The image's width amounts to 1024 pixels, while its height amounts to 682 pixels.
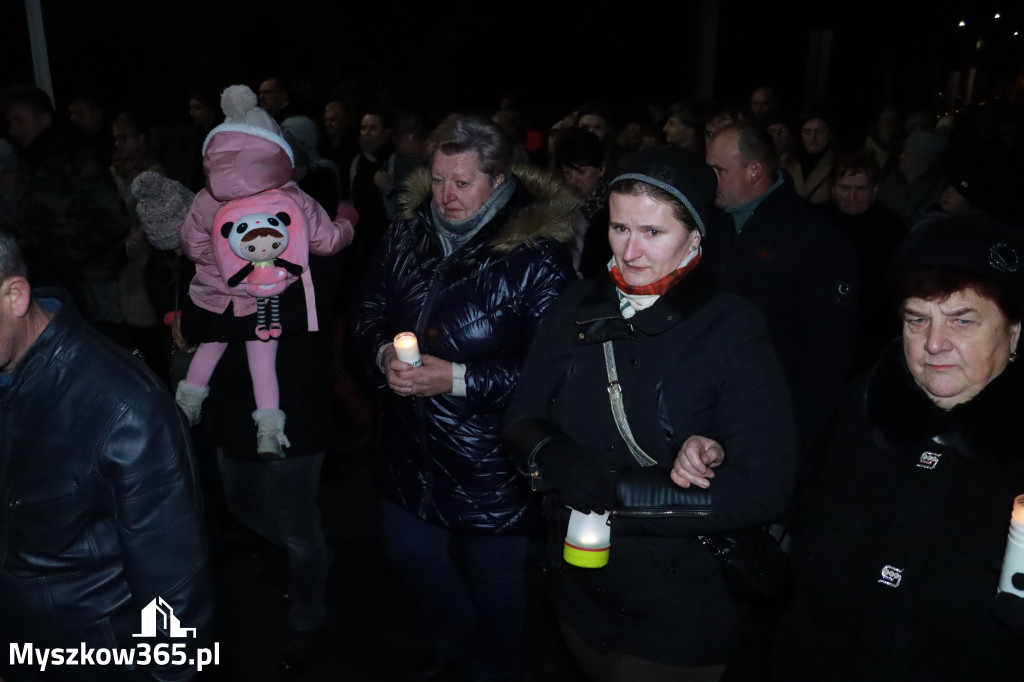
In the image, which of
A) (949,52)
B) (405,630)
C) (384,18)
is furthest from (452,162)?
(949,52)

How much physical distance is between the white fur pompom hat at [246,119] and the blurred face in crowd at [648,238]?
1648 mm

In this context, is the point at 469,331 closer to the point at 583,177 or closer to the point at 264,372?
the point at 264,372

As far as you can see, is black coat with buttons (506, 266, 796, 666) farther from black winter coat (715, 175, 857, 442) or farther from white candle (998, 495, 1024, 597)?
black winter coat (715, 175, 857, 442)

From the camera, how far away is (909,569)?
6.51 feet

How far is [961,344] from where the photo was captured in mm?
1972

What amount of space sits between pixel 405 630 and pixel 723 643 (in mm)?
2009

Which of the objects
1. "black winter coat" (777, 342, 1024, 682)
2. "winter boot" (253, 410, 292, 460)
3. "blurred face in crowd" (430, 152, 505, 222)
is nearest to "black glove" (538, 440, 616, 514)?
"black winter coat" (777, 342, 1024, 682)

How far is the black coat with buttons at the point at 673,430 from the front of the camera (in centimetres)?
224

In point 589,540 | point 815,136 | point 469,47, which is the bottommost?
point 589,540

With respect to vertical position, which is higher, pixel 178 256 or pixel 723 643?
pixel 178 256

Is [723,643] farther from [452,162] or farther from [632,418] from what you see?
[452,162]

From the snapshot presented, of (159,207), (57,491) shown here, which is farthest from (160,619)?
(159,207)

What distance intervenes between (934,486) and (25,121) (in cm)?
637

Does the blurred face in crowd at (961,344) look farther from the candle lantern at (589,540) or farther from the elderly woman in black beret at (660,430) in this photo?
the candle lantern at (589,540)
